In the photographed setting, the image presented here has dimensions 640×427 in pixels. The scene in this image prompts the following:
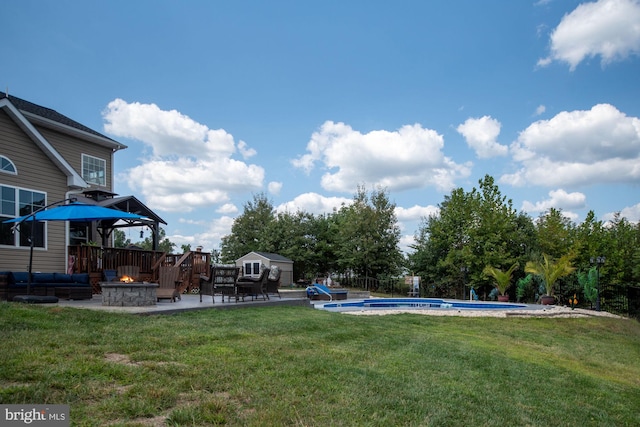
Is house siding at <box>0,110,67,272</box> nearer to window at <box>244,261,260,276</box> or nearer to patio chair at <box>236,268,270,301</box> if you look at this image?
patio chair at <box>236,268,270,301</box>

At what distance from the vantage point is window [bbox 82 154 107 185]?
16.5m

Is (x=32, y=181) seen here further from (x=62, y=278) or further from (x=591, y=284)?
(x=591, y=284)

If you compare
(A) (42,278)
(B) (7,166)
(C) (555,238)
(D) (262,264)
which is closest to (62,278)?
(A) (42,278)

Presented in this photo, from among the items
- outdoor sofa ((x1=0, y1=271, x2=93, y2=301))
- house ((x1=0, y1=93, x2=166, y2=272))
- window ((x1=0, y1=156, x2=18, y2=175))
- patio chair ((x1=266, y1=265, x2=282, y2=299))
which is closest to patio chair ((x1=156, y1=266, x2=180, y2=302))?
outdoor sofa ((x1=0, y1=271, x2=93, y2=301))

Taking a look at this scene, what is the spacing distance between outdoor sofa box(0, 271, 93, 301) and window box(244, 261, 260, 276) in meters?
19.2

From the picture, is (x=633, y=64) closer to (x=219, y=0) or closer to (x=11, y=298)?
(x=219, y=0)

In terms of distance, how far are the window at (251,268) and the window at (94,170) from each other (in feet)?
46.8

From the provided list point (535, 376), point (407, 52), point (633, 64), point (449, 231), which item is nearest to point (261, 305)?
point (535, 376)

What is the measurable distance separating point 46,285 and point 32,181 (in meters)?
4.06

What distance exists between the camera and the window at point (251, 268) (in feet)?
98.1

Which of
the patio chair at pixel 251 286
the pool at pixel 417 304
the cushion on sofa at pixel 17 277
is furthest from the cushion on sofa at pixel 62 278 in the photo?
the pool at pixel 417 304

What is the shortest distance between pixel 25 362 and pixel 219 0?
1265 cm

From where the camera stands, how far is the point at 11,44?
44.6ft

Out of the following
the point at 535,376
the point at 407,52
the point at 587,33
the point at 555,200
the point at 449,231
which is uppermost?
the point at 407,52
